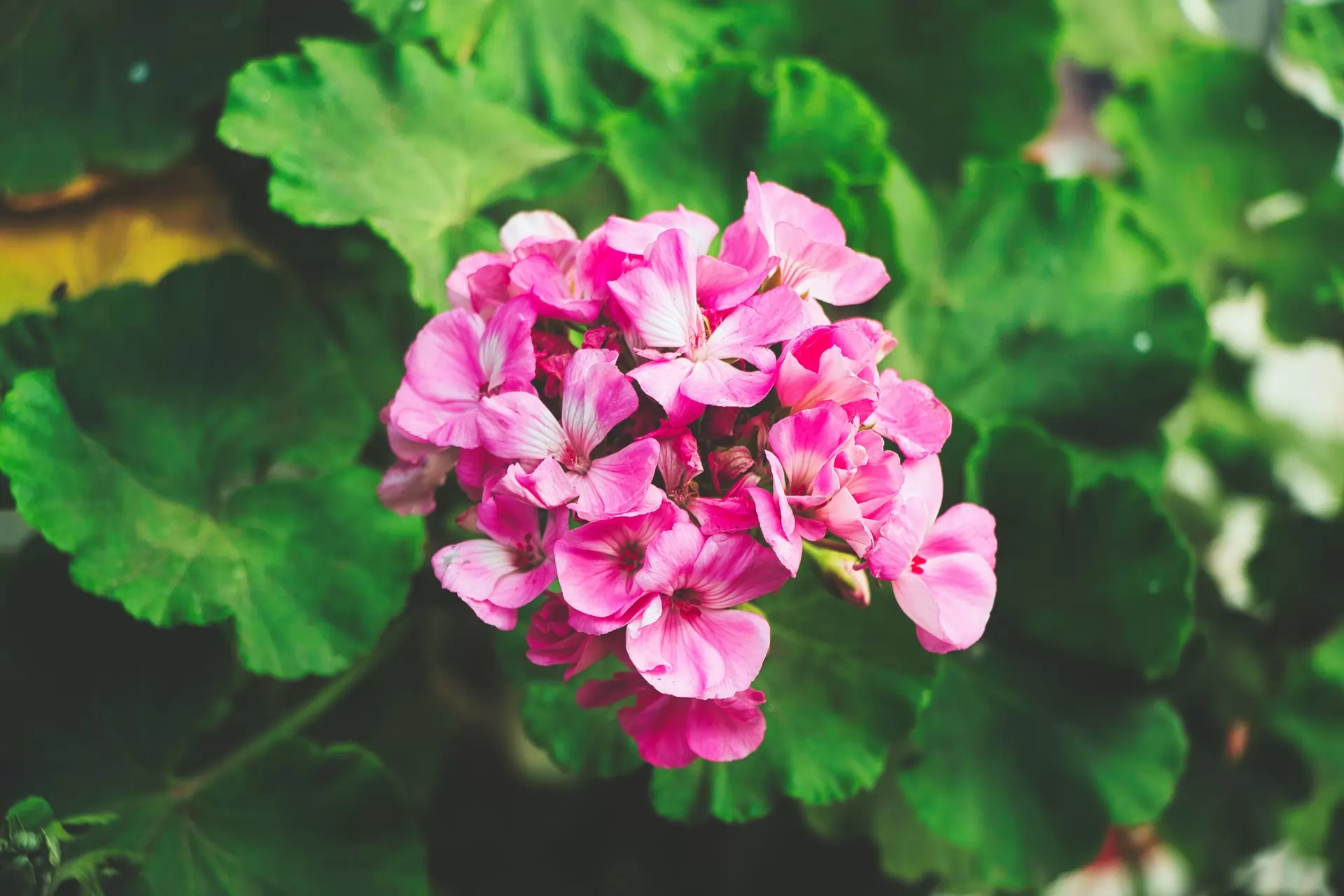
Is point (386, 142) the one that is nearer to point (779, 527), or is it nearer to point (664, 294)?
point (664, 294)

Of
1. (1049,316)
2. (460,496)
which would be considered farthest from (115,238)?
(1049,316)

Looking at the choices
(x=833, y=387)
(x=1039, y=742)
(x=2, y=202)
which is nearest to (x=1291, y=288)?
(x=1039, y=742)

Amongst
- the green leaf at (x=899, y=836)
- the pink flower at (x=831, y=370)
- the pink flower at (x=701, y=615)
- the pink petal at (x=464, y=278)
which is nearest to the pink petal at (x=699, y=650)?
the pink flower at (x=701, y=615)

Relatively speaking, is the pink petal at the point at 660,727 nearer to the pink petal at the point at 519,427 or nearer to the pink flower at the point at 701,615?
the pink flower at the point at 701,615

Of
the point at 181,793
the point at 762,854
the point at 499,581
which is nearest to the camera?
the point at 499,581

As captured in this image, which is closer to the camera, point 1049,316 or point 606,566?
point 606,566

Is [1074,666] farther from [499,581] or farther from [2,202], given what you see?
[2,202]
